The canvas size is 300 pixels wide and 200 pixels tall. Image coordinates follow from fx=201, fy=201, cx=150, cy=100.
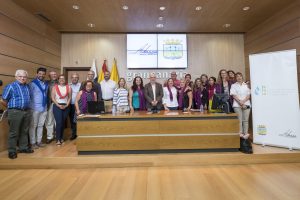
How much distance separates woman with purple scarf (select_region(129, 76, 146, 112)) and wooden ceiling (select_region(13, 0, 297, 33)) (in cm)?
173

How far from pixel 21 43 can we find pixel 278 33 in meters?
6.38

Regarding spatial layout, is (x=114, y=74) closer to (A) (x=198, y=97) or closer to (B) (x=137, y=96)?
(B) (x=137, y=96)

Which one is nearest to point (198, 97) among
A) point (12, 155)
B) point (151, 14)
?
point (151, 14)

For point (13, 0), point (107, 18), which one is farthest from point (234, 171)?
point (13, 0)

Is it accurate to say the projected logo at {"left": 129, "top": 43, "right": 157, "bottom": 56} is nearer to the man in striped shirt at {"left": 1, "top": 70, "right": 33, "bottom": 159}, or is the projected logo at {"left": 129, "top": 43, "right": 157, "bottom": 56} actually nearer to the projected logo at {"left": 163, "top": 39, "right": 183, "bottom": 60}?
the projected logo at {"left": 163, "top": 39, "right": 183, "bottom": 60}

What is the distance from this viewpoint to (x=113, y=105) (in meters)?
4.73

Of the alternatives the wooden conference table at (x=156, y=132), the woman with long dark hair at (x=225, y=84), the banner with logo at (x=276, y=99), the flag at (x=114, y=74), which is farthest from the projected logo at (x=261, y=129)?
the flag at (x=114, y=74)

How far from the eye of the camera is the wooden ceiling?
180 inches

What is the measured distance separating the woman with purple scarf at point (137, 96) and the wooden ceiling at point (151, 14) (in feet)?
5.67

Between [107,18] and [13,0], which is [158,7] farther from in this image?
[13,0]

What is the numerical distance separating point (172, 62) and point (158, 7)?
2.13 metres

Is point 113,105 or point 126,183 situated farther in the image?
point 113,105

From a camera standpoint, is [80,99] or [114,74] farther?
[114,74]

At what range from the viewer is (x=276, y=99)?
413 cm
